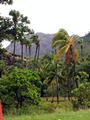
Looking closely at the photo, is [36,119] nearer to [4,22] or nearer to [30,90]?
[4,22]

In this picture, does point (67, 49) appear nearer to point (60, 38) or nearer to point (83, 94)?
point (60, 38)

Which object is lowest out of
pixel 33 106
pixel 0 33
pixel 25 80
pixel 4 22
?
pixel 33 106

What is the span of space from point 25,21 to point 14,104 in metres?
8.88

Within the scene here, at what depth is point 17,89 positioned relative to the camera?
19656mm

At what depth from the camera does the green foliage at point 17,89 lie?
19.1 m

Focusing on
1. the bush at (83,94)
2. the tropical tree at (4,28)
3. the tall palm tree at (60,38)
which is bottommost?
the bush at (83,94)

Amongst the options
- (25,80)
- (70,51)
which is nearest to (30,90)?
(25,80)

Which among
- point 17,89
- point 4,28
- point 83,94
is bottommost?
point 83,94

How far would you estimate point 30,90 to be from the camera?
64.3ft

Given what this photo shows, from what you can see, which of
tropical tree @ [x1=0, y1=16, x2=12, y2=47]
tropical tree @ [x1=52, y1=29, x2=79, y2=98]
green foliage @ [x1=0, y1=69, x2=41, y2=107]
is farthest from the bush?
tropical tree @ [x1=0, y1=16, x2=12, y2=47]

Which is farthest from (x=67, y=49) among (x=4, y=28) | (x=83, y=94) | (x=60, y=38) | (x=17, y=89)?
(x=4, y=28)

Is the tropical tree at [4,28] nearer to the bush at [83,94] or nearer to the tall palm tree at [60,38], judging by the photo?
the bush at [83,94]

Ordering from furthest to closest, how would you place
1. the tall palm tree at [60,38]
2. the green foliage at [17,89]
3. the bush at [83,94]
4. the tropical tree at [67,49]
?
the tall palm tree at [60,38] < the tropical tree at [67,49] < the bush at [83,94] < the green foliage at [17,89]

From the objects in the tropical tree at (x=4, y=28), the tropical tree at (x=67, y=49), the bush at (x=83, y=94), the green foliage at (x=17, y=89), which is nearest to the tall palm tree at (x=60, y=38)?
the tropical tree at (x=67, y=49)
